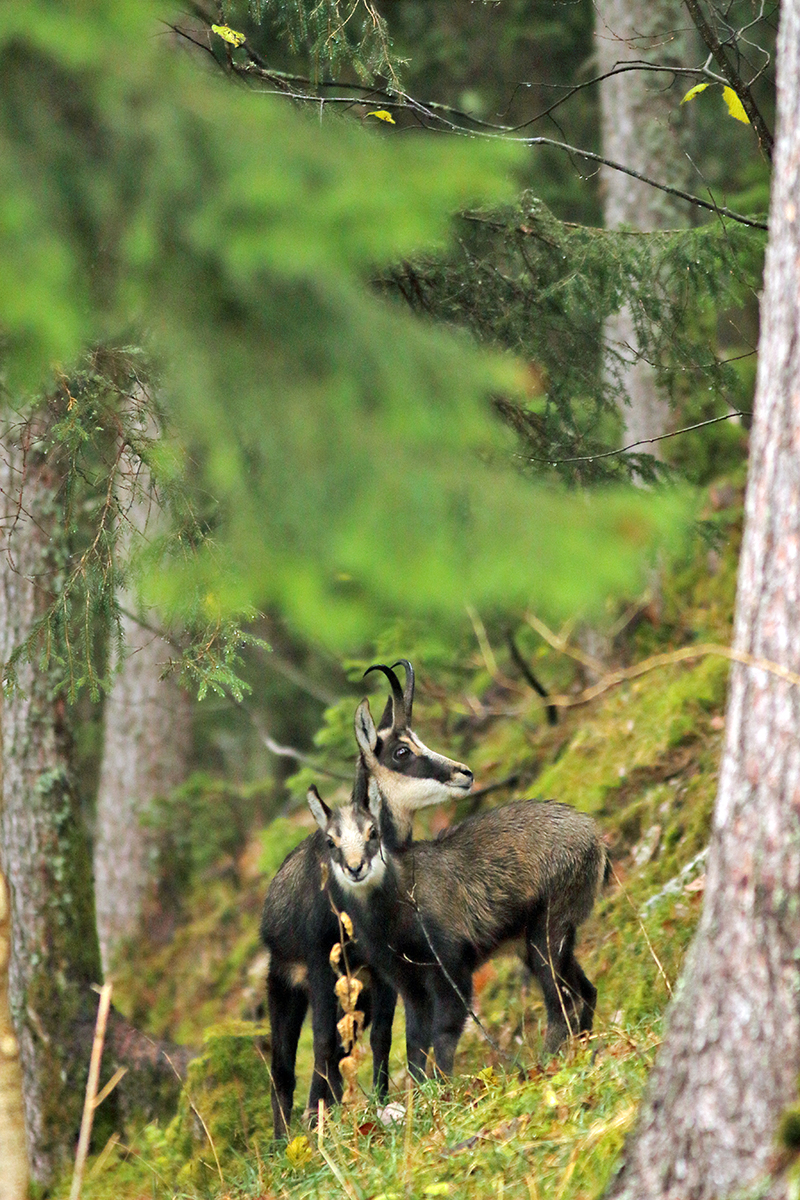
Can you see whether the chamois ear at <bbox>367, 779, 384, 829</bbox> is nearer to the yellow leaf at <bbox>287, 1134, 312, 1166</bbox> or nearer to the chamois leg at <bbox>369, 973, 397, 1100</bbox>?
the chamois leg at <bbox>369, 973, 397, 1100</bbox>

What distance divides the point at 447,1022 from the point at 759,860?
3883 millimetres

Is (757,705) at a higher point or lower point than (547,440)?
lower

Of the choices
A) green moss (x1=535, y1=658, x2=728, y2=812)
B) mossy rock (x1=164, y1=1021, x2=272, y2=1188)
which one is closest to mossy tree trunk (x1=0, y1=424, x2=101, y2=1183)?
mossy rock (x1=164, y1=1021, x2=272, y2=1188)

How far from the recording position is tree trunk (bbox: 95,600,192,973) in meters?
12.6

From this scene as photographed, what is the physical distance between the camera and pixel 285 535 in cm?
277

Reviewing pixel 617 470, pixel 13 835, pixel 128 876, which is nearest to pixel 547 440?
pixel 617 470

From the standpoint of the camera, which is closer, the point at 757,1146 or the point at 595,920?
the point at 757,1146

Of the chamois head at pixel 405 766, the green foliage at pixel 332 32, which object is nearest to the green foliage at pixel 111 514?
the chamois head at pixel 405 766

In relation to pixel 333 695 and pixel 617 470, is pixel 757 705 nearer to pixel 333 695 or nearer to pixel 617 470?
pixel 617 470

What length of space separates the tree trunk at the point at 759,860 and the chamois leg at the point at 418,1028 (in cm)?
343

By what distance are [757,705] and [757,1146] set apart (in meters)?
1.18

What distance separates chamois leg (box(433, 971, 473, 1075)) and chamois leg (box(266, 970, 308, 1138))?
0.92 metres

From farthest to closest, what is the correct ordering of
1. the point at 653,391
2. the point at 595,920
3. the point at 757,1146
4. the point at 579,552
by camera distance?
the point at 653,391
the point at 595,920
the point at 757,1146
the point at 579,552

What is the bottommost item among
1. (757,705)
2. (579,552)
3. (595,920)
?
(595,920)
